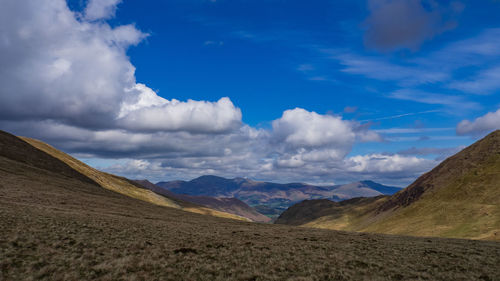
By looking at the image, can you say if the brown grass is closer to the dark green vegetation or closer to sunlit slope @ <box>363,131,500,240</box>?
the dark green vegetation

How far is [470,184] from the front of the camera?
116 m

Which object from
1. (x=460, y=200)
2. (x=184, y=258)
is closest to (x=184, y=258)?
(x=184, y=258)

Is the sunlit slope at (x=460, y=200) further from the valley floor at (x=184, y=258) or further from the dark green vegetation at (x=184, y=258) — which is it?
the dark green vegetation at (x=184, y=258)

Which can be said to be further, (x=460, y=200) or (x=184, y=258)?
(x=460, y=200)

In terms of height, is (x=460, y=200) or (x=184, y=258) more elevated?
(x=460, y=200)

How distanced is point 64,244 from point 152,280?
11.6 metres

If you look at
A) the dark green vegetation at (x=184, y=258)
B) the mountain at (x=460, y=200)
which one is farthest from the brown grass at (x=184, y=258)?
the mountain at (x=460, y=200)

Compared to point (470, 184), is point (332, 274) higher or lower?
lower

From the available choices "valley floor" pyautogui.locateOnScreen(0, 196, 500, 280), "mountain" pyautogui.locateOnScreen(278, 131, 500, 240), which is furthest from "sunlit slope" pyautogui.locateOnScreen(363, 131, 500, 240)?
"valley floor" pyautogui.locateOnScreen(0, 196, 500, 280)

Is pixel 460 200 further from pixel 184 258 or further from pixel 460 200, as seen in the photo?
pixel 184 258

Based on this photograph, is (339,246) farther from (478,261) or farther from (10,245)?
(10,245)

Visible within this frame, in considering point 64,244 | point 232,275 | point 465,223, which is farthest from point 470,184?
point 64,244

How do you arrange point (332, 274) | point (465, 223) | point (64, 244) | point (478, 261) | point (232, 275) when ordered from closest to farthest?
point (232, 275)
point (332, 274)
point (64, 244)
point (478, 261)
point (465, 223)

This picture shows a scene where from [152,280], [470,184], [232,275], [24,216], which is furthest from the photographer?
[470,184]
